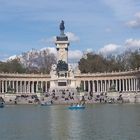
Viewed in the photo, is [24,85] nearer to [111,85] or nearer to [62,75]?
[62,75]

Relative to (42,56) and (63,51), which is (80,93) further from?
(42,56)

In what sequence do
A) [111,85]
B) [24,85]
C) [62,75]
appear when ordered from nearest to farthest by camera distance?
[111,85]
[62,75]
[24,85]

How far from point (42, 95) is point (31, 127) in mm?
77478

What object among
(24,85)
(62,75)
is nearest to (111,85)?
(62,75)

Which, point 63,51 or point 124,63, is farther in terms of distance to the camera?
point 124,63

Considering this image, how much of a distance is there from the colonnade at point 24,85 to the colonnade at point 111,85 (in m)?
11.5

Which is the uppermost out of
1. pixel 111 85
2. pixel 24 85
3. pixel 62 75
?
pixel 62 75

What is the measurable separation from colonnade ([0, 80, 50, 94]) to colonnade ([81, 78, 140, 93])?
1153cm

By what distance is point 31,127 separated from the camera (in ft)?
157

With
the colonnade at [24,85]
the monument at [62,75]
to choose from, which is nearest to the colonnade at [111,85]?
the monument at [62,75]

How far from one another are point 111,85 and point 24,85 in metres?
25.6

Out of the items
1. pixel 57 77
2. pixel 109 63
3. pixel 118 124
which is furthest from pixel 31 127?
pixel 109 63

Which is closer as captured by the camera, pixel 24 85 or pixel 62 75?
pixel 62 75

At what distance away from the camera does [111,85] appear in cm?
13638
